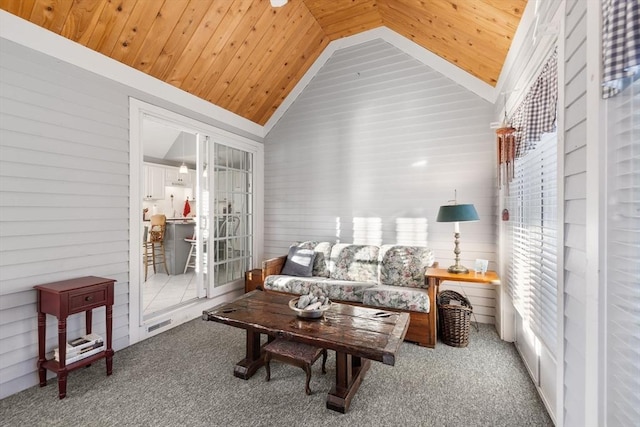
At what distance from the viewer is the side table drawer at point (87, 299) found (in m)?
2.19

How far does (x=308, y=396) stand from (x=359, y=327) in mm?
625

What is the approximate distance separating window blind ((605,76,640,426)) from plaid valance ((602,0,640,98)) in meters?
0.05

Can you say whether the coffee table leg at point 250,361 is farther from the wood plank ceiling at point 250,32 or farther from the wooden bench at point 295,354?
the wood plank ceiling at point 250,32

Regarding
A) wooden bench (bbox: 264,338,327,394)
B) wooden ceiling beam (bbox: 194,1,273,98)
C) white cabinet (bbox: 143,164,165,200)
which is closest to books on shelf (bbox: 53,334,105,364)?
wooden bench (bbox: 264,338,327,394)

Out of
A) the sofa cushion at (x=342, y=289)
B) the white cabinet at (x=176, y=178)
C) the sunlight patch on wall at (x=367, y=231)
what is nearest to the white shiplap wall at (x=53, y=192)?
the sofa cushion at (x=342, y=289)

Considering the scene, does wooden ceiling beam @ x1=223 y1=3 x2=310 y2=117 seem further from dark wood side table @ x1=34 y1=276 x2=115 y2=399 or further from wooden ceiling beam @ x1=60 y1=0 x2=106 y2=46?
dark wood side table @ x1=34 y1=276 x2=115 y2=399

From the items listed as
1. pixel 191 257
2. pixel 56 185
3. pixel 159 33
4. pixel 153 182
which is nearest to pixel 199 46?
pixel 159 33

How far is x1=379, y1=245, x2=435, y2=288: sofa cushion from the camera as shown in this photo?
3371mm

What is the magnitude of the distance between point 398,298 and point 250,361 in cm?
152

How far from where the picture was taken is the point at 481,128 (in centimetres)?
349

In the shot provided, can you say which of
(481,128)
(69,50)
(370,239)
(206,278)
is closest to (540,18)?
(481,128)

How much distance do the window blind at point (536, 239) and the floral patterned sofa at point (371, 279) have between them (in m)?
0.80

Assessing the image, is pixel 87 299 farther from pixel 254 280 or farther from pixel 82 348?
pixel 254 280

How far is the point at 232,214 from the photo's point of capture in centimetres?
434
